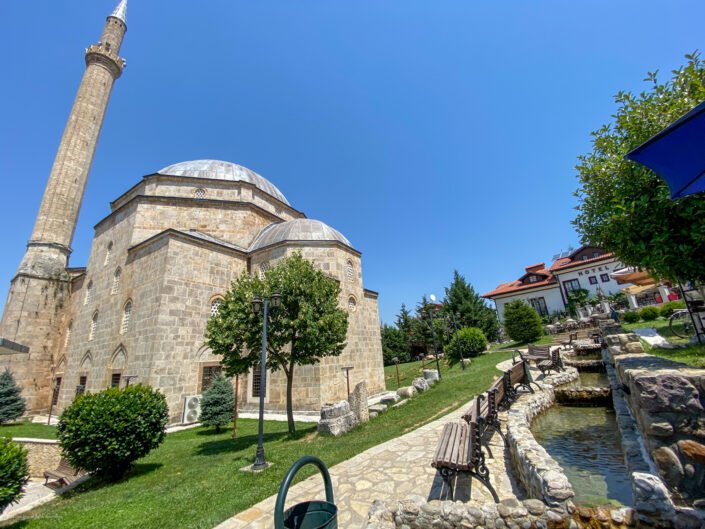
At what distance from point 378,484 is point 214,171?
21611 mm

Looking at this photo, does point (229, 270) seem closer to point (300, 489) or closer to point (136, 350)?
point (136, 350)

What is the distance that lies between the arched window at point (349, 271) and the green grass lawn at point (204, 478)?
24.8ft

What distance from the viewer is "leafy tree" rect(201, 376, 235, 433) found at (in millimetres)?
11195

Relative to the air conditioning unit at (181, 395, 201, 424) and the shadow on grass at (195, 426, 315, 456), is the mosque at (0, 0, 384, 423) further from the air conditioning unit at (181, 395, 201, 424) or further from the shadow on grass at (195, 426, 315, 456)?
the shadow on grass at (195, 426, 315, 456)

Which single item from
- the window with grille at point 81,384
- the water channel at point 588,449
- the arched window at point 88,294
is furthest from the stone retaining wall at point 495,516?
the arched window at point 88,294

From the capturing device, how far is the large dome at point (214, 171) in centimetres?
2040

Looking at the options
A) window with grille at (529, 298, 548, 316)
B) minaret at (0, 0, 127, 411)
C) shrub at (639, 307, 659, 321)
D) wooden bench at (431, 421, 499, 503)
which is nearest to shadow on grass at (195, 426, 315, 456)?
wooden bench at (431, 421, 499, 503)

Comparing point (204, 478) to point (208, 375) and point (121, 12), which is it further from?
point (121, 12)

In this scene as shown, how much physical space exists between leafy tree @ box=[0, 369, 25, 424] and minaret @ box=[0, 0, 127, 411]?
7.10 feet

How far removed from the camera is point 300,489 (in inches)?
183

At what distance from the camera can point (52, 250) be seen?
1942cm

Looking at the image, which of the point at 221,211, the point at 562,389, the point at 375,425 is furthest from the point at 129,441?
the point at 221,211

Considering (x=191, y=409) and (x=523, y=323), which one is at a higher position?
(x=523, y=323)

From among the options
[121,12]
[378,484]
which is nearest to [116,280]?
[378,484]
